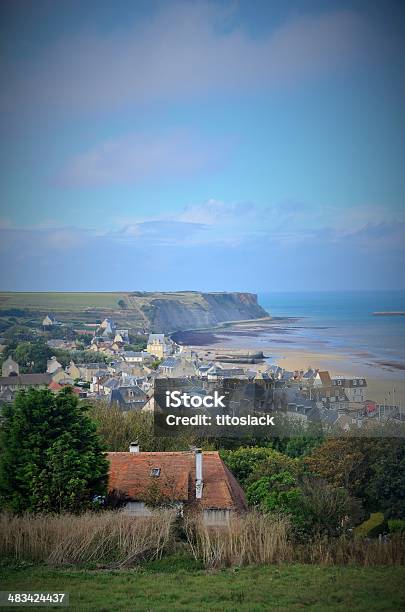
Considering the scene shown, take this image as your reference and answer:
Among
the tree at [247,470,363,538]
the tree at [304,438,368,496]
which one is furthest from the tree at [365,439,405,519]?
the tree at [247,470,363,538]

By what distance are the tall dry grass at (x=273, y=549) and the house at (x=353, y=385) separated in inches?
89.3

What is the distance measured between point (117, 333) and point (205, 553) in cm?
518

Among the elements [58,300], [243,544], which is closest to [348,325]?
[243,544]

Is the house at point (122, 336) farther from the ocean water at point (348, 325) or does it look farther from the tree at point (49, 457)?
the tree at point (49, 457)

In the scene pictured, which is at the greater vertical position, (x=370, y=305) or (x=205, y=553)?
(x=370, y=305)

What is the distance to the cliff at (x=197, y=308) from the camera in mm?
8320

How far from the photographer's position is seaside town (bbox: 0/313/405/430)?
305 inches

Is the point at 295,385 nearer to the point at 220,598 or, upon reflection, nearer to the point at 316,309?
the point at 316,309

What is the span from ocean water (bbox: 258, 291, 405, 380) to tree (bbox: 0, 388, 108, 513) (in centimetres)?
239

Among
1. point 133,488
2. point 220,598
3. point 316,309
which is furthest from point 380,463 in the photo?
point 220,598

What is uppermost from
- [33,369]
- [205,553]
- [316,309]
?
[316,309]

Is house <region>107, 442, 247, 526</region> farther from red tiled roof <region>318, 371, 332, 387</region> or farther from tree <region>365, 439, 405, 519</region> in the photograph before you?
tree <region>365, 439, 405, 519</region>

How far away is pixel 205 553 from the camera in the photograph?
4953 millimetres

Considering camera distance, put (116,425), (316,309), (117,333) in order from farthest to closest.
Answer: (117,333), (116,425), (316,309)
